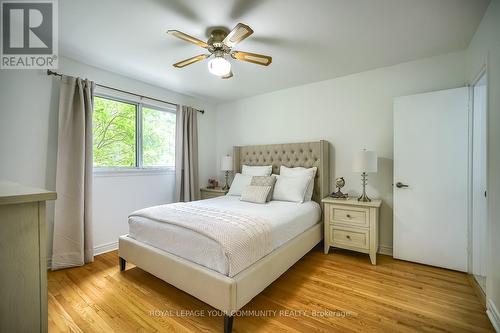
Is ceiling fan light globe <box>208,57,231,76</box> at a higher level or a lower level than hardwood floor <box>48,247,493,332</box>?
higher

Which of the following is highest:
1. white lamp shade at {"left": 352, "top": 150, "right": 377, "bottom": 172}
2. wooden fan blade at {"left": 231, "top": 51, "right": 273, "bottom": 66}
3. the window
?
wooden fan blade at {"left": 231, "top": 51, "right": 273, "bottom": 66}

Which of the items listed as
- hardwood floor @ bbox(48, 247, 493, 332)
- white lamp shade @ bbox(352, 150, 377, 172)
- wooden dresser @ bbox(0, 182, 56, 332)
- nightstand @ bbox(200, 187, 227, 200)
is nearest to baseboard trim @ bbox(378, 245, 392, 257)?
hardwood floor @ bbox(48, 247, 493, 332)

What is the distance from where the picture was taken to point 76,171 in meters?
2.57

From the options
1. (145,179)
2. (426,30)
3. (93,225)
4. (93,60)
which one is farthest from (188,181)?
(426,30)

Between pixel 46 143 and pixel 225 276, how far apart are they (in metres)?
2.56

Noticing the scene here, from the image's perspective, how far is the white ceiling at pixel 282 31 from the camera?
5.80 feet

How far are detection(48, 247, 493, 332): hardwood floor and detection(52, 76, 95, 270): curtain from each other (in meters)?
0.23

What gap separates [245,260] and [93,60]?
2.94m

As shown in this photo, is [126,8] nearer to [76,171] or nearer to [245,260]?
[76,171]

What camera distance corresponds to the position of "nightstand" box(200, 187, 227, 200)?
153 inches

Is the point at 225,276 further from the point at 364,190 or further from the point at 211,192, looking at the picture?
the point at 211,192

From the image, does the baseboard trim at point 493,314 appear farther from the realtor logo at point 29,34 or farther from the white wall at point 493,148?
the realtor logo at point 29,34

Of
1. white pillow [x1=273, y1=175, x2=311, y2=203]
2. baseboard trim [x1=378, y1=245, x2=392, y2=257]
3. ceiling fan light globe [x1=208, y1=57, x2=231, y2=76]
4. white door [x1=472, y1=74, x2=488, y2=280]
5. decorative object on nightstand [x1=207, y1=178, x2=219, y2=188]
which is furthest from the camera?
decorative object on nightstand [x1=207, y1=178, x2=219, y2=188]

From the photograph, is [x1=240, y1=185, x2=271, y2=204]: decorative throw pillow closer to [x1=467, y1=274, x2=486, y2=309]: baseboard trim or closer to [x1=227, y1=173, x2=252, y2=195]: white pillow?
[x1=227, y1=173, x2=252, y2=195]: white pillow
